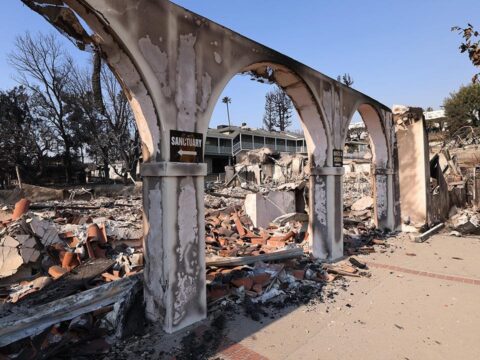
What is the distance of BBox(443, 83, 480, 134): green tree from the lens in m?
34.2

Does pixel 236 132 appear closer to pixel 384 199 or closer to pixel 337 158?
pixel 384 199

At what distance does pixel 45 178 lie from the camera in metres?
29.1

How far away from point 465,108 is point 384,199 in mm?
32490

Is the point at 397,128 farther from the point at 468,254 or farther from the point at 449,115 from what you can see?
the point at 449,115

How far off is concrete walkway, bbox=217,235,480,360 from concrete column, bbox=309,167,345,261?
1.09 m

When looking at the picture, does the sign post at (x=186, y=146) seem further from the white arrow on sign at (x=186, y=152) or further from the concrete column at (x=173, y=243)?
the concrete column at (x=173, y=243)

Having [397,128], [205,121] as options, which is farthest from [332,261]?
[397,128]

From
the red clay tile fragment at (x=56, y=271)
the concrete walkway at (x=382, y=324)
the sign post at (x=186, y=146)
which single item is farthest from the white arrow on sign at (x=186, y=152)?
the red clay tile fragment at (x=56, y=271)

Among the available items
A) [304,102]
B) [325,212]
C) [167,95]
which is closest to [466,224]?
[325,212]

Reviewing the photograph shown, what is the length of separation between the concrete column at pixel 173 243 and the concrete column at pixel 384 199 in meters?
7.61

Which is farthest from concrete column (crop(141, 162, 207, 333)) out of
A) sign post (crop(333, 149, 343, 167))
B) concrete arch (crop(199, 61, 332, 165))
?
sign post (crop(333, 149, 343, 167))

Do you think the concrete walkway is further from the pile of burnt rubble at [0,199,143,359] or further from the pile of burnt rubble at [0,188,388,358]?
the pile of burnt rubble at [0,199,143,359]

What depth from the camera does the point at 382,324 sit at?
14.1 feet

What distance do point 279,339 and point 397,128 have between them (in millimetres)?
9036
